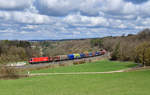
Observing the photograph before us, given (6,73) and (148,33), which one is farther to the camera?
(148,33)

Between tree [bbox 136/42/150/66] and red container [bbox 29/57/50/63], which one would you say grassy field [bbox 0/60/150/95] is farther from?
red container [bbox 29/57/50/63]

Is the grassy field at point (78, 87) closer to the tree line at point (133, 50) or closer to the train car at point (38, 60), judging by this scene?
the tree line at point (133, 50)

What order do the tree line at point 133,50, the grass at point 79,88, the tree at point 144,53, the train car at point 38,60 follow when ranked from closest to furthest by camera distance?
the grass at point 79,88, the tree at point 144,53, the tree line at point 133,50, the train car at point 38,60

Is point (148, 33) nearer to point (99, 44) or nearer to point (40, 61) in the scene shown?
point (99, 44)

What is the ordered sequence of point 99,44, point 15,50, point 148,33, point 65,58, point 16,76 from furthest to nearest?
point 99,44
point 148,33
point 15,50
point 65,58
point 16,76

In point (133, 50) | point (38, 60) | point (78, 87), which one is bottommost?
point (38, 60)

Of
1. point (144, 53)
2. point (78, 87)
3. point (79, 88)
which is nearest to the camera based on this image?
point (79, 88)

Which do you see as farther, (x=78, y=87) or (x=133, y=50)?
(x=133, y=50)

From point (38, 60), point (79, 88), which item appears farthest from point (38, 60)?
point (79, 88)

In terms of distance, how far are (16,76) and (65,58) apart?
44.4 metres

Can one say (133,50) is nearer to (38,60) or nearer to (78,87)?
(38,60)

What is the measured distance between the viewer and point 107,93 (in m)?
11.1

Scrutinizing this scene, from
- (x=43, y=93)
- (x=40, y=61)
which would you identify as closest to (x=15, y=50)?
(x=40, y=61)

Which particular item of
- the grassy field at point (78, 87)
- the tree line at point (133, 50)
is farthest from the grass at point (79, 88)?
the tree line at point (133, 50)
